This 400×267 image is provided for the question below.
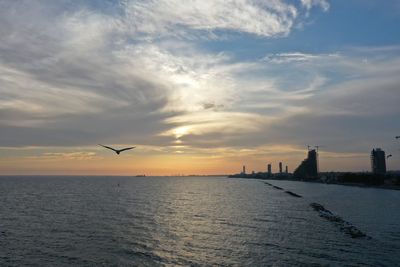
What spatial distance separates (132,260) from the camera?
40.2 metres

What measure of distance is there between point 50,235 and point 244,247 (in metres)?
27.2

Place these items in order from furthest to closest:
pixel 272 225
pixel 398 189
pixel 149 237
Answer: pixel 398 189 → pixel 272 225 → pixel 149 237

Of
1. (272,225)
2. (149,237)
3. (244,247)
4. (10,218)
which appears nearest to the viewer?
(244,247)

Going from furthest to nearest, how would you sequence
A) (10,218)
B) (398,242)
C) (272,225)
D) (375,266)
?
(10,218) → (272,225) → (398,242) → (375,266)

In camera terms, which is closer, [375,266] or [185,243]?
[375,266]

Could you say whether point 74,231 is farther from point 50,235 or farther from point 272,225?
point 272,225

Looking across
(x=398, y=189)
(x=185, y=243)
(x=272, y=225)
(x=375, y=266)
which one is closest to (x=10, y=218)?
(x=185, y=243)

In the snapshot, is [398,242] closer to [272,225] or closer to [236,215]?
[272,225]

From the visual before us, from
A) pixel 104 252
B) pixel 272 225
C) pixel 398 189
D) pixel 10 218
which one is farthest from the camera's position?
pixel 398 189

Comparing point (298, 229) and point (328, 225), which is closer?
point (298, 229)

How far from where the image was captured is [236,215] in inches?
3219

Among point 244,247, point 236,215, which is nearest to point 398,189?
point 236,215

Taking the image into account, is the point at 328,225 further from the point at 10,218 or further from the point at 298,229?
the point at 10,218

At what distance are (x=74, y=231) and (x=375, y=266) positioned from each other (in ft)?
135
